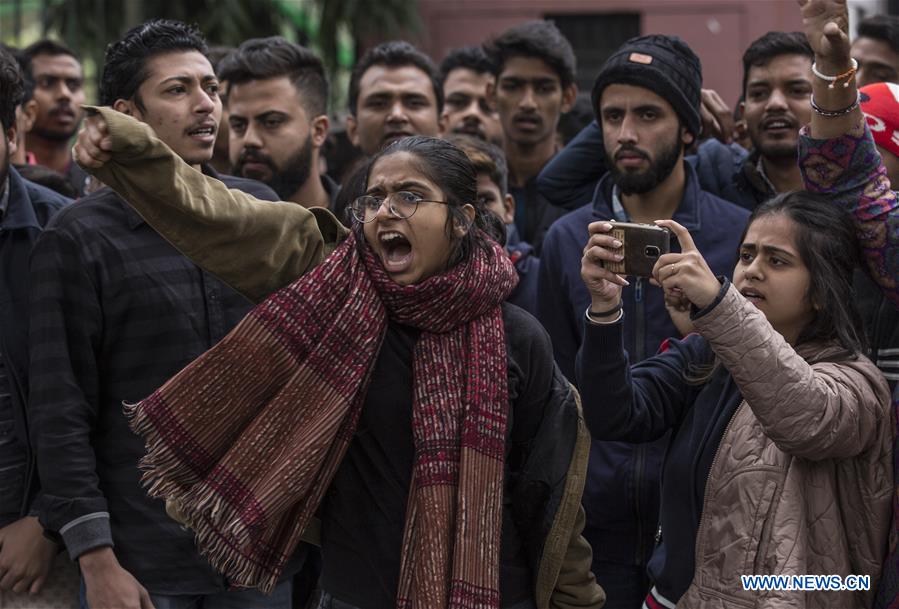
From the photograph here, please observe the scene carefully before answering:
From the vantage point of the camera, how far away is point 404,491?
9.41 feet

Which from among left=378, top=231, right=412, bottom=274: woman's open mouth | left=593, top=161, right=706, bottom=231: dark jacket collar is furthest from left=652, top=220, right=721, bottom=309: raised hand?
left=593, top=161, right=706, bottom=231: dark jacket collar

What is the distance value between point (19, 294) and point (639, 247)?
5.96 feet

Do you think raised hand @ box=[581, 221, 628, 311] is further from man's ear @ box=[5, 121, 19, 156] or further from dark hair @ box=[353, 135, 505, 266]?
man's ear @ box=[5, 121, 19, 156]

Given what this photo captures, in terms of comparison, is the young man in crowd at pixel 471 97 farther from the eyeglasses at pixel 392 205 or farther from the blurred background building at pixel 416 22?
the blurred background building at pixel 416 22

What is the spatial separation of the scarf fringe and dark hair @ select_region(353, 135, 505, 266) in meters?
0.70

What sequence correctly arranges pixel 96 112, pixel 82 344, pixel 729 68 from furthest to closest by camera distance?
1. pixel 729 68
2. pixel 82 344
3. pixel 96 112

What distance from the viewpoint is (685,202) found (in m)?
3.87

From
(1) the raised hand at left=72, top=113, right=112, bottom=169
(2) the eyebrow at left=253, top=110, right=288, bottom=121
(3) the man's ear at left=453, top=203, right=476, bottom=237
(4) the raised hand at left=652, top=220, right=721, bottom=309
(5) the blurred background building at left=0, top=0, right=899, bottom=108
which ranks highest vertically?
(5) the blurred background building at left=0, top=0, right=899, bottom=108

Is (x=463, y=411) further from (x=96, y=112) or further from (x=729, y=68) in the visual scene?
(x=729, y=68)

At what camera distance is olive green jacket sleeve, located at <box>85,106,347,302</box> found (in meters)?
2.58

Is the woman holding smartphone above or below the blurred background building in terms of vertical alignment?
below

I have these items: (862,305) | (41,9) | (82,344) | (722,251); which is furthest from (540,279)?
(41,9)

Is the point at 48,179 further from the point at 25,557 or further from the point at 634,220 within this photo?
the point at 634,220

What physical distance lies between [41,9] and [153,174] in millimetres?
9236
